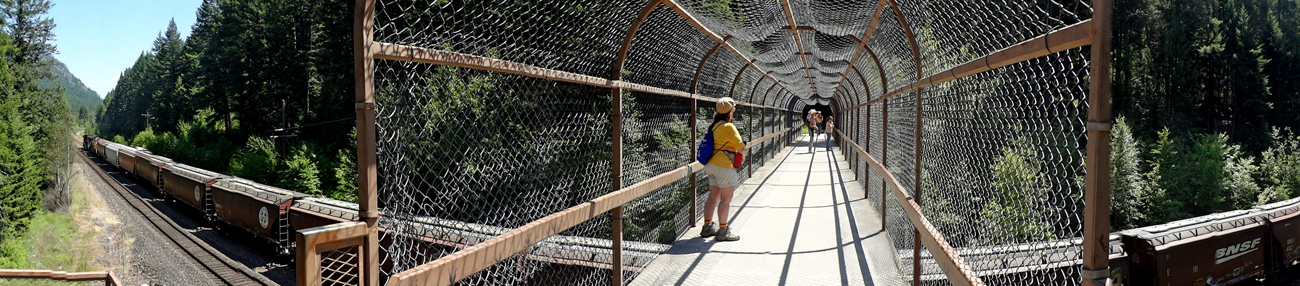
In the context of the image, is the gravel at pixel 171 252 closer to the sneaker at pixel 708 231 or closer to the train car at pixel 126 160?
the sneaker at pixel 708 231

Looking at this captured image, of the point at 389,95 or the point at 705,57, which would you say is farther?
the point at 705,57

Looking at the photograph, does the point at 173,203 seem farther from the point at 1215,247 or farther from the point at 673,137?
the point at 1215,247

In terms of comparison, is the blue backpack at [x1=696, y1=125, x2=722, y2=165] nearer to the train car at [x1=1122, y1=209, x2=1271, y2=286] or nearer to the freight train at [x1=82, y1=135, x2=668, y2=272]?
the freight train at [x1=82, y1=135, x2=668, y2=272]

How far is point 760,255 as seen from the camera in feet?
18.1

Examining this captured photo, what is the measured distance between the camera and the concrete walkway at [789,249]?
4.85m

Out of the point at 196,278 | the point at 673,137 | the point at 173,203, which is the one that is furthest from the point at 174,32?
the point at 673,137

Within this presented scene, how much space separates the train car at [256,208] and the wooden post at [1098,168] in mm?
14112

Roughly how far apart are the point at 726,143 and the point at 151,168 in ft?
100

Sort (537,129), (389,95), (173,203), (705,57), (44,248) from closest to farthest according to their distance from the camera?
(389,95), (537,129), (705,57), (44,248), (173,203)

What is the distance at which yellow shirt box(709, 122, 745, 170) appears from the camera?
5.61m

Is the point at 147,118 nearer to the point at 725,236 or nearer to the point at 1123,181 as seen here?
the point at 1123,181

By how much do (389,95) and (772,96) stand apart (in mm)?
14430

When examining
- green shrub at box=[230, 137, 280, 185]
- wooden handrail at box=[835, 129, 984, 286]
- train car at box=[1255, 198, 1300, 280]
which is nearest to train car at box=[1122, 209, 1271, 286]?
train car at box=[1255, 198, 1300, 280]

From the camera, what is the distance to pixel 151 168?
28.0 m
